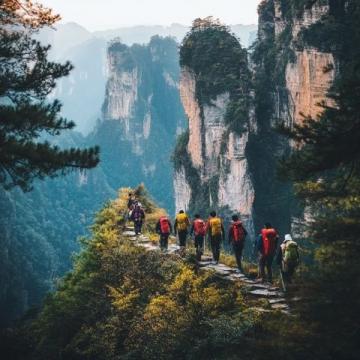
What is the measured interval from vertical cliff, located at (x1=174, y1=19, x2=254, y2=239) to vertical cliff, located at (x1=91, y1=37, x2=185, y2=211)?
7155 cm

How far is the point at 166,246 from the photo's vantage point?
14.5m

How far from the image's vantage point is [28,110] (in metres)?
8.53

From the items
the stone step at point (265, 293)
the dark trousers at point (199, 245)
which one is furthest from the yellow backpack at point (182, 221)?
Answer: the stone step at point (265, 293)

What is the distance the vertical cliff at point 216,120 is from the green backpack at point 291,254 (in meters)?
27.1

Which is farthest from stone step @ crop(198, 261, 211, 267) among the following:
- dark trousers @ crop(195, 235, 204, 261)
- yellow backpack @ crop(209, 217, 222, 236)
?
yellow backpack @ crop(209, 217, 222, 236)

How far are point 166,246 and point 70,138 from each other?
402 ft

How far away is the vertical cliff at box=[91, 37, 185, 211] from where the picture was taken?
118875 millimetres

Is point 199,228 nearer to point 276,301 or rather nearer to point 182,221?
point 182,221

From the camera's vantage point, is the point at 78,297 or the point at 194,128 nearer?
the point at 78,297

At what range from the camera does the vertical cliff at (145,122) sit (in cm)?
11888

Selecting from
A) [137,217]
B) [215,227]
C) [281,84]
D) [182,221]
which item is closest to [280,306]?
[215,227]

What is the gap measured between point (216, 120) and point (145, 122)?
8306 centimetres

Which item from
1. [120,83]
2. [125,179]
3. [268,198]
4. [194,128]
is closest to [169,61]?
[120,83]

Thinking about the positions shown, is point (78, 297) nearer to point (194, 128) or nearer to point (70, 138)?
point (194, 128)
